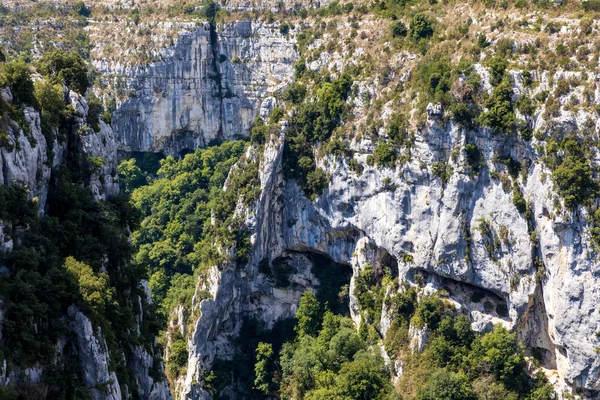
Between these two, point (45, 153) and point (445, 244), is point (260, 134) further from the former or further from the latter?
point (45, 153)

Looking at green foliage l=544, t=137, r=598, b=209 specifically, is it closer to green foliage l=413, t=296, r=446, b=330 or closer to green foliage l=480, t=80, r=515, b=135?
green foliage l=480, t=80, r=515, b=135

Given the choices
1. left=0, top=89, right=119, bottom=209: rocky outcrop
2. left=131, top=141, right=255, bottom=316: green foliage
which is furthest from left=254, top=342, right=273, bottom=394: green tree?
left=0, top=89, right=119, bottom=209: rocky outcrop

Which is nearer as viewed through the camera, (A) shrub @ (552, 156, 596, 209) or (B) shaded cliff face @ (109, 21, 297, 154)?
(A) shrub @ (552, 156, 596, 209)

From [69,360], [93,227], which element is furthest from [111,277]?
[69,360]

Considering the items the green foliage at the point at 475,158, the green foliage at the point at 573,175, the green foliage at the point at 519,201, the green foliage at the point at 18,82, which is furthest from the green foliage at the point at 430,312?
the green foliage at the point at 18,82

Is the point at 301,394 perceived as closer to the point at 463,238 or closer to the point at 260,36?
the point at 463,238
